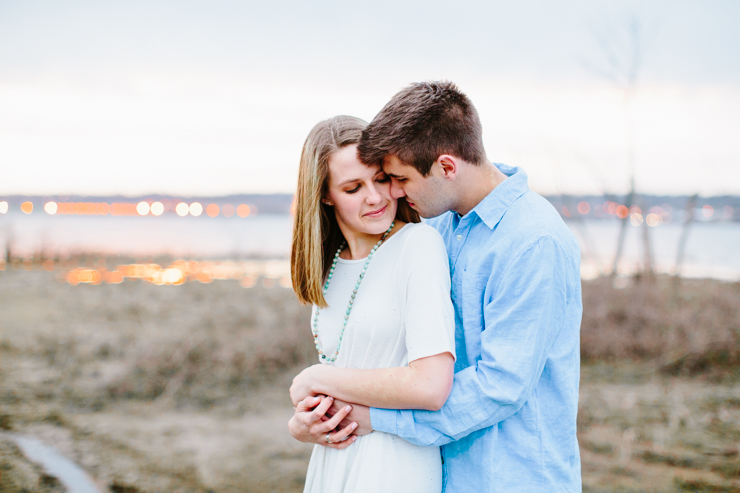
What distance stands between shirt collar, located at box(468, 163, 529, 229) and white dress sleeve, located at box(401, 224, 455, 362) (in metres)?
0.20

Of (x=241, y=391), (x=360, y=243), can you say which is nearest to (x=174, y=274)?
(x=241, y=391)

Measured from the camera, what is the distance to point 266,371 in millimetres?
7422

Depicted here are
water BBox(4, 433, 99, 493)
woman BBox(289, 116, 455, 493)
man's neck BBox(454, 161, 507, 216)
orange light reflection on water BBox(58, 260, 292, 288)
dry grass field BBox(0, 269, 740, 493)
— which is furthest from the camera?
orange light reflection on water BBox(58, 260, 292, 288)

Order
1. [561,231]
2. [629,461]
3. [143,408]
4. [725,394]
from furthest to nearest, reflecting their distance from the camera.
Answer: [725,394]
[143,408]
[629,461]
[561,231]

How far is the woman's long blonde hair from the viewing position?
2.05 meters

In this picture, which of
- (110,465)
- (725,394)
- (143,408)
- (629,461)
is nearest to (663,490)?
(629,461)

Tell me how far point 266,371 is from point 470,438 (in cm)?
598

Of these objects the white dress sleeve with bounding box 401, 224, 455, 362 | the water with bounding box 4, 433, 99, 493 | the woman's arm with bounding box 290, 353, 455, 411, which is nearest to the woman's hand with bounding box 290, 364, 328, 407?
the woman's arm with bounding box 290, 353, 455, 411

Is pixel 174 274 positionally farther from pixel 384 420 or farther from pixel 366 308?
pixel 384 420

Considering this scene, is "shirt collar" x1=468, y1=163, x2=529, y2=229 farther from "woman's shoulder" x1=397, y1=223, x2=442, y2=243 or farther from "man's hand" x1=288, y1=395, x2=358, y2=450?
"man's hand" x1=288, y1=395, x2=358, y2=450

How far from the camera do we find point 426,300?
1.76 metres

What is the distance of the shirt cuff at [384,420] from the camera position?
1794 millimetres

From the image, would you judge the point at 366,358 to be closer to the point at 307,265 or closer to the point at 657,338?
the point at 307,265

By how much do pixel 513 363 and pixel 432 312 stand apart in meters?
0.30
